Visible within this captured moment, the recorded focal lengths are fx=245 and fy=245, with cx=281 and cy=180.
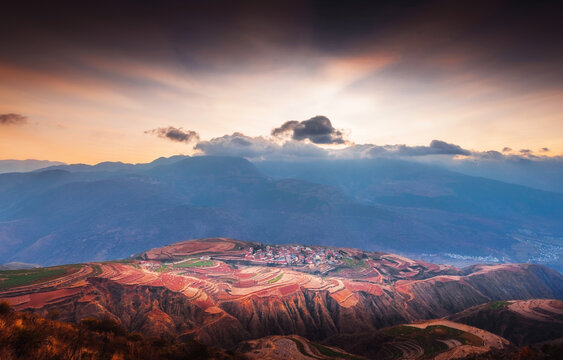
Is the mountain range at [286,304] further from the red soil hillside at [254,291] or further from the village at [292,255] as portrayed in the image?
the village at [292,255]

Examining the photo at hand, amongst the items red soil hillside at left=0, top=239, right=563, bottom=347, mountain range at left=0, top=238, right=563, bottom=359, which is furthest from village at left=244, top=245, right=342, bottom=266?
mountain range at left=0, top=238, right=563, bottom=359

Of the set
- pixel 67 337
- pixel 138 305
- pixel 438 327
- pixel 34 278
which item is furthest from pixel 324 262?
pixel 67 337

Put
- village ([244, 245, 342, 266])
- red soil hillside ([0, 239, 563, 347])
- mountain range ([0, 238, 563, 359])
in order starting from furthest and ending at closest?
village ([244, 245, 342, 266]) < red soil hillside ([0, 239, 563, 347]) < mountain range ([0, 238, 563, 359])

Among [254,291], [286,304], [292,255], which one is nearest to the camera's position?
[286,304]

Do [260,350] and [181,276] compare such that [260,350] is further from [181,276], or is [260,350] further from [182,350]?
[181,276]

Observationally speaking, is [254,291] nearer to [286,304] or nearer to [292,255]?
[286,304]

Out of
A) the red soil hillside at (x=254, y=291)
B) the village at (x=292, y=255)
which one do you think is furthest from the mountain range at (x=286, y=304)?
the village at (x=292, y=255)

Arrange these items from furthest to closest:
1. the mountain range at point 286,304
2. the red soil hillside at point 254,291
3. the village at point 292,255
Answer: the village at point 292,255 < the red soil hillside at point 254,291 < the mountain range at point 286,304

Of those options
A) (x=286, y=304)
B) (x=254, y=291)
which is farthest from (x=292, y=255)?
(x=286, y=304)

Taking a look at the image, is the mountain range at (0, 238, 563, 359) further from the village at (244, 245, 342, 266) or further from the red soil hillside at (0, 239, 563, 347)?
the village at (244, 245, 342, 266)
